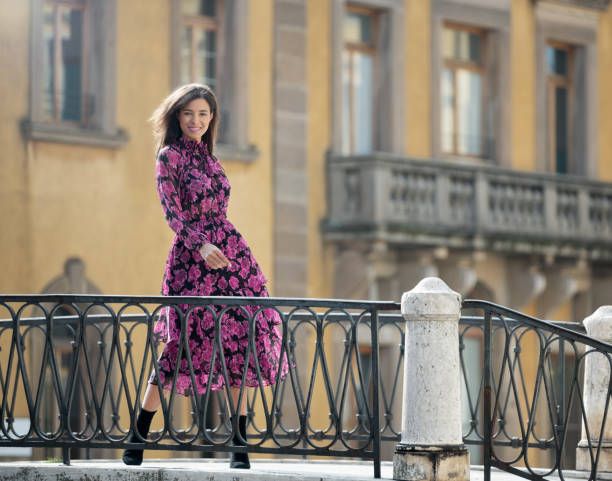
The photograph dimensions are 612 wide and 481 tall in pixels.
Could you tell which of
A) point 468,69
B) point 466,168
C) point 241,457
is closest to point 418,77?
point 468,69

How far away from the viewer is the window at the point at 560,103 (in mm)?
26531

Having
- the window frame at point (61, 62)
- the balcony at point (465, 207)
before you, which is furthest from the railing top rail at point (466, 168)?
the window frame at point (61, 62)

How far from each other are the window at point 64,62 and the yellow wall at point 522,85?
775 cm

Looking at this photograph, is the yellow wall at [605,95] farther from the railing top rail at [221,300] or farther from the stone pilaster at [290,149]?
the railing top rail at [221,300]

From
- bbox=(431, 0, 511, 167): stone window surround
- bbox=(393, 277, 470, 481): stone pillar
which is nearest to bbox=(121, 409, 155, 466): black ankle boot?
bbox=(393, 277, 470, 481): stone pillar

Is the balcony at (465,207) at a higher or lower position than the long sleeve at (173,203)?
higher

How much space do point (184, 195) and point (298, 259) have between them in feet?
41.1

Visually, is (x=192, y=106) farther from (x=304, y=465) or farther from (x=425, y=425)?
(x=304, y=465)

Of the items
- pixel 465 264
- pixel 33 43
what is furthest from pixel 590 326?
pixel 465 264

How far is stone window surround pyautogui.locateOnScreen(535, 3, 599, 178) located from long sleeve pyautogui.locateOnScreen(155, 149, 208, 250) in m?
16.9

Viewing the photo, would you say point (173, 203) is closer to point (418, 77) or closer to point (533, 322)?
point (533, 322)

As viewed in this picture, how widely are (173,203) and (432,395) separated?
1.83 metres

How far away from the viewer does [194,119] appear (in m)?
9.81

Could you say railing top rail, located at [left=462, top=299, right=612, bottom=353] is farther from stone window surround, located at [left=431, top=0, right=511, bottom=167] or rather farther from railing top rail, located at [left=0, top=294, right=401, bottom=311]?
stone window surround, located at [left=431, top=0, right=511, bottom=167]
